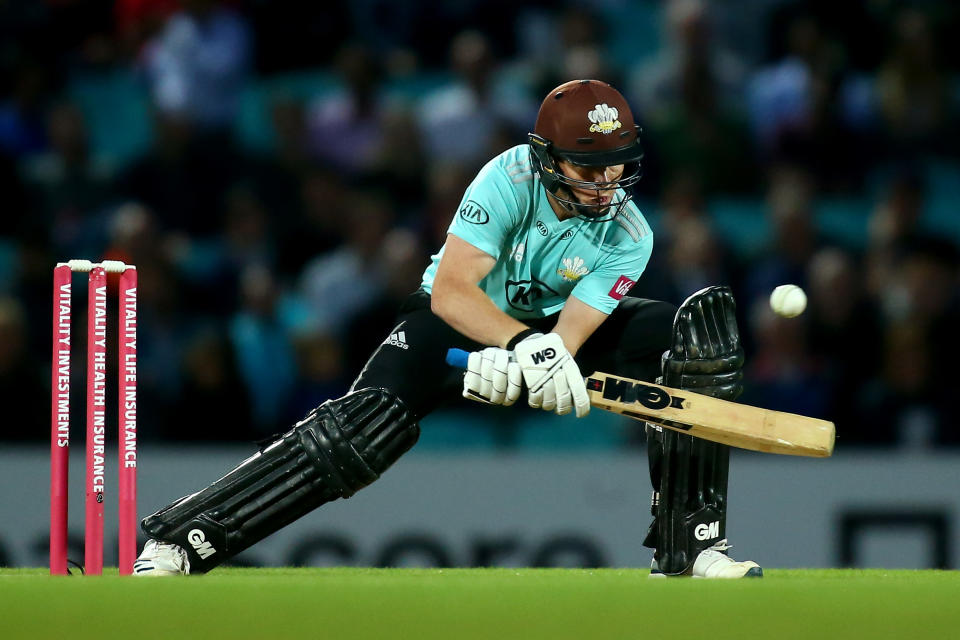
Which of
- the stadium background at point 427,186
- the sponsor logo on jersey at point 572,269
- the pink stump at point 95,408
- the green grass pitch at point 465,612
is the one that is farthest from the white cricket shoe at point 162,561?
the stadium background at point 427,186

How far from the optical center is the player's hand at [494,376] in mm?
3447

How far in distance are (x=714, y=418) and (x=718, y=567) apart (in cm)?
43

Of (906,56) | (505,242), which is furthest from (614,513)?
(906,56)

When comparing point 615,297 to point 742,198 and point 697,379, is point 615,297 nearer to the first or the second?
point 697,379

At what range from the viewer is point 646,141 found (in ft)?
23.9

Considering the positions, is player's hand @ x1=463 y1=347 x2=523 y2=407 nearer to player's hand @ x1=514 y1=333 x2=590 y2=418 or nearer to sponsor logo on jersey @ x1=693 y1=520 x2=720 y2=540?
player's hand @ x1=514 y1=333 x2=590 y2=418

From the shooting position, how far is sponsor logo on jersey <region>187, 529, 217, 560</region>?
11.7ft

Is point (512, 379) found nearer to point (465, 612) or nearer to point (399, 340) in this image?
point (399, 340)

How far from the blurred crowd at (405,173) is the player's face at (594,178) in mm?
2553

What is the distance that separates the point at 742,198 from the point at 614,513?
243 cm

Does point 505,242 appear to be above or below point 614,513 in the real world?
above

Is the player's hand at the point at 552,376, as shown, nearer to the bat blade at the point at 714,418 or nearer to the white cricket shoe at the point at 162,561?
the bat blade at the point at 714,418

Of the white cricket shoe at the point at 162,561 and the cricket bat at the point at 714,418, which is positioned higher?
the cricket bat at the point at 714,418

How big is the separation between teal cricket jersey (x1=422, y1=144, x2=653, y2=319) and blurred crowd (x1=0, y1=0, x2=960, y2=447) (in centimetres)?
233
